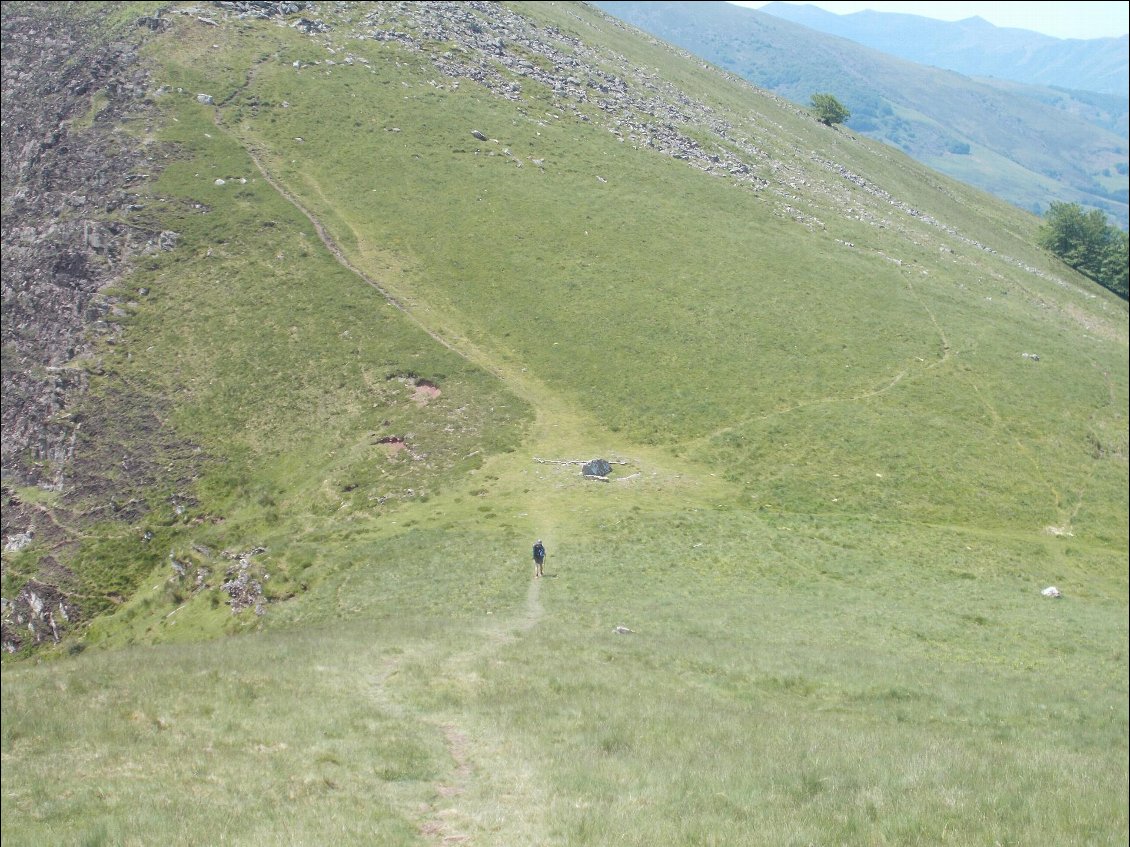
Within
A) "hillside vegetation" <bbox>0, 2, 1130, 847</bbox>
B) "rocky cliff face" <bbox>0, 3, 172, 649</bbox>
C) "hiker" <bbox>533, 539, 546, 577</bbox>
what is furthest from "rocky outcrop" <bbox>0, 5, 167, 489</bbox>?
"hiker" <bbox>533, 539, 546, 577</bbox>

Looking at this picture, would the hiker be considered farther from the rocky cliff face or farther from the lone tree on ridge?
the lone tree on ridge

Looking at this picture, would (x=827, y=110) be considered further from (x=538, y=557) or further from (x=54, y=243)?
(x=538, y=557)

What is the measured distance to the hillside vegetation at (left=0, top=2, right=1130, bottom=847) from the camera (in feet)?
49.9

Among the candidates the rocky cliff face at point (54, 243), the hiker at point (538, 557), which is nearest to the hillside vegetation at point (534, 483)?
the rocky cliff face at point (54, 243)

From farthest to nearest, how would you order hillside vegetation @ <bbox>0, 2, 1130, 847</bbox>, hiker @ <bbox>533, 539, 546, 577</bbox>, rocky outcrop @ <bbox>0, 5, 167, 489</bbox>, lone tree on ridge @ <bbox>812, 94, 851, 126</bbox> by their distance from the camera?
1. lone tree on ridge @ <bbox>812, 94, 851, 126</bbox>
2. rocky outcrop @ <bbox>0, 5, 167, 489</bbox>
3. hiker @ <bbox>533, 539, 546, 577</bbox>
4. hillside vegetation @ <bbox>0, 2, 1130, 847</bbox>

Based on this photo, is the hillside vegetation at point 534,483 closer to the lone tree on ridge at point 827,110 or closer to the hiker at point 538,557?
the hiker at point 538,557

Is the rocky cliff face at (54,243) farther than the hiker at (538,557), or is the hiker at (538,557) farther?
the rocky cliff face at (54,243)

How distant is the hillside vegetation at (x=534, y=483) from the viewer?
15.2 metres

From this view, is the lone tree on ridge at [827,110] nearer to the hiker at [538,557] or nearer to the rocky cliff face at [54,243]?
the rocky cliff face at [54,243]

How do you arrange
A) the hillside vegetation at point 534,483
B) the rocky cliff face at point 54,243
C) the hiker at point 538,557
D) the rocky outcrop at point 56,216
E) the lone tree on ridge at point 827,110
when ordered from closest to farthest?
the hillside vegetation at point 534,483, the hiker at point 538,557, the rocky cliff face at point 54,243, the rocky outcrop at point 56,216, the lone tree on ridge at point 827,110

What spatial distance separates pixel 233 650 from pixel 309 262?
44996mm

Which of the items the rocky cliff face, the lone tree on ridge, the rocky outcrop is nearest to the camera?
the rocky cliff face

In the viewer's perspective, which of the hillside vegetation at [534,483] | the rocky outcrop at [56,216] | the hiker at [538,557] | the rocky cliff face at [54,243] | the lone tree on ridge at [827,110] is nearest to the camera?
the hillside vegetation at [534,483]

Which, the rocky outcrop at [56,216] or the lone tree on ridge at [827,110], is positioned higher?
the lone tree on ridge at [827,110]
